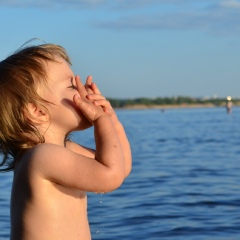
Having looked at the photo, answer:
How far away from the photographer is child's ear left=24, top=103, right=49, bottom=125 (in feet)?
11.2

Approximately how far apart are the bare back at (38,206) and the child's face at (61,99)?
0.70ft

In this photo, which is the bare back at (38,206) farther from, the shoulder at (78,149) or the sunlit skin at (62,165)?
the shoulder at (78,149)

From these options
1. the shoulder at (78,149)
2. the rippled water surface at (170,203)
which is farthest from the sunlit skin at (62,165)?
the rippled water surface at (170,203)

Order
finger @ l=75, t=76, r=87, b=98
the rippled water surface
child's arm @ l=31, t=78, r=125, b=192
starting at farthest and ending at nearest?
the rippled water surface, finger @ l=75, t=76, r=87, b=98, child's arm @ l=31, t=78, r=125, b=192

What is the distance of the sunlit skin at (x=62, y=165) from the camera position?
3289mm

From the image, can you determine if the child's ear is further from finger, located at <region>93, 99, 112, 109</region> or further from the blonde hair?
finger, located at <region>93, 99, 112, 109</region>

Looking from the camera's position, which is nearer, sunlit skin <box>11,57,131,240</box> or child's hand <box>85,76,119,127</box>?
sunlit skin <box>11,57,131,240</box>

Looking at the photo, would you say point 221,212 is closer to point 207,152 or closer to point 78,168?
point 78,168

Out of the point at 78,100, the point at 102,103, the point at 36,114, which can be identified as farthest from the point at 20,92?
the point at 102,103

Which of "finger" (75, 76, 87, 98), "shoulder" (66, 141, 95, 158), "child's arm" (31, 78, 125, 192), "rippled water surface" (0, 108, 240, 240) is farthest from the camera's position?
"rippled water surface" (0, 108, 240, 240)

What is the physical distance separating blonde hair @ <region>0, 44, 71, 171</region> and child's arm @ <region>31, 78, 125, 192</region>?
15 cm

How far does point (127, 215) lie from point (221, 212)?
949mm

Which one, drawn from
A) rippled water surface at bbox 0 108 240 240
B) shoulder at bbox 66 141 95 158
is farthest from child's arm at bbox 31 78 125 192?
rippled water surface at bbox 0 108 240 240

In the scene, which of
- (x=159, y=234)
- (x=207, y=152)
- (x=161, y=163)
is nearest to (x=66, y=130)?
(x=159, y=234)
